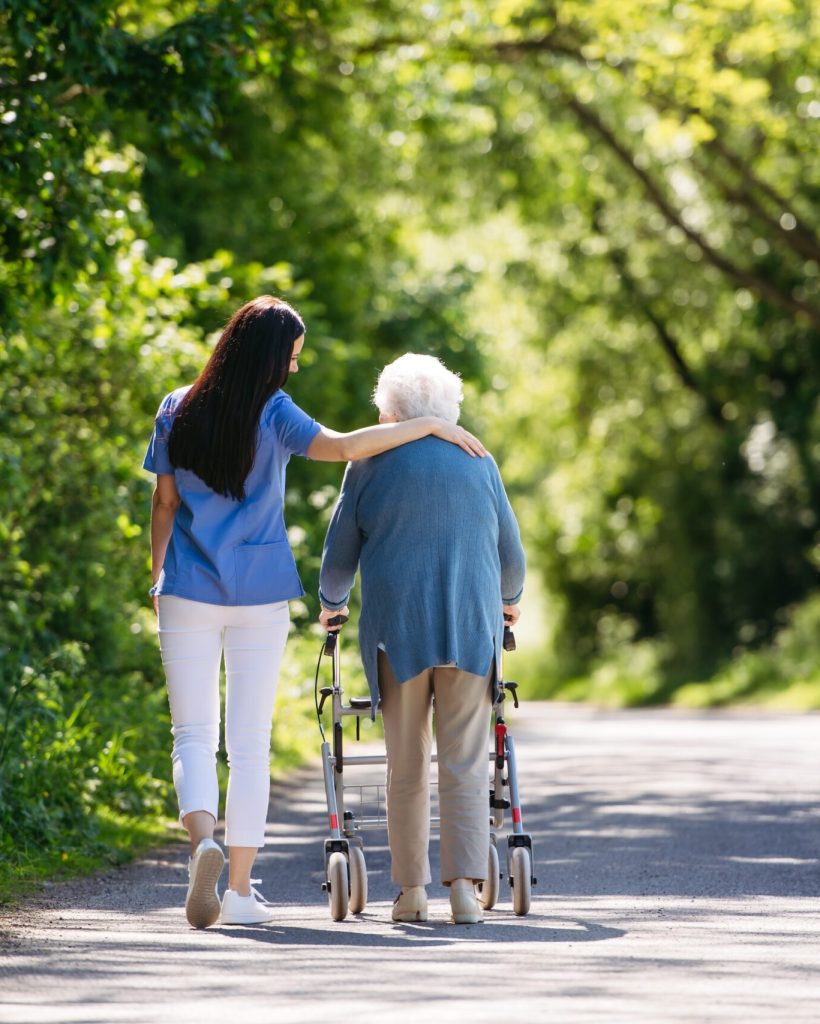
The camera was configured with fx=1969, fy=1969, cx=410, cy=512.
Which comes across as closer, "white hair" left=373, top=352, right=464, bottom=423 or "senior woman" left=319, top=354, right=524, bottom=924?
"senior woman" left=319, top=354, right=524, bottom=924

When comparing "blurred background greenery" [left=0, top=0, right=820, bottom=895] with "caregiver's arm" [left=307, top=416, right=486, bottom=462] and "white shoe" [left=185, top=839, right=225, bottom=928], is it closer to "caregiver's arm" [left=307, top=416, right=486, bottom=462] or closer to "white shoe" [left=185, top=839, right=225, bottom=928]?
"white shoe" [left=185, top=839, right=225, bottom=928]

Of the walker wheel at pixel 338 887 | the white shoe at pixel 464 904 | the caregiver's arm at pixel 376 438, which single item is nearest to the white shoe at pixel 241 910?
the walker wheel at pixel 338 887

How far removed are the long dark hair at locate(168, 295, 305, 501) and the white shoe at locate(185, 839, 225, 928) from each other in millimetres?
1199

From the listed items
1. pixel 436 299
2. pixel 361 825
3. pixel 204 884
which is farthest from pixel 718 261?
pixel 204 884

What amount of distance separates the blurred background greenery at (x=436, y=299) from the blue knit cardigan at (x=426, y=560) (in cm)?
210

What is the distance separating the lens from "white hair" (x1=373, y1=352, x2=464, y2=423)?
273 inches

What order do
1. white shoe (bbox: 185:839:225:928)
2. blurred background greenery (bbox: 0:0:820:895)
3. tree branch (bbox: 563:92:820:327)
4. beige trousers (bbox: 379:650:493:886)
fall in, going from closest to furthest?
white shoe (bbox: 185:839:225:928) < beige trousers (bbox: 379:650:493:886) < blurred background greenery (bbox: 0:0:820:895) < tree branch (bbox: 563:92:820:327)

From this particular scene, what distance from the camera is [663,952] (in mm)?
6016

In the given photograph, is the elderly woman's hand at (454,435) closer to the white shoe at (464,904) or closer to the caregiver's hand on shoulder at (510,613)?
the caregiver's hand on shoulder at (510,613)

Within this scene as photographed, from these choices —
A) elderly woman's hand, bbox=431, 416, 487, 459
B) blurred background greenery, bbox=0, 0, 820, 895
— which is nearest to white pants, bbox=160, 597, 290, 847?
elderly woman's hand, bbox=431, 416, 487, 459

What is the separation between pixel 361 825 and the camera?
729 cm

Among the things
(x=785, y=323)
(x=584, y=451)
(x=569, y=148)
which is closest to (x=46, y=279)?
(x=569, y=148)

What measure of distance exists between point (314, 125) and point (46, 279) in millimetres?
12336

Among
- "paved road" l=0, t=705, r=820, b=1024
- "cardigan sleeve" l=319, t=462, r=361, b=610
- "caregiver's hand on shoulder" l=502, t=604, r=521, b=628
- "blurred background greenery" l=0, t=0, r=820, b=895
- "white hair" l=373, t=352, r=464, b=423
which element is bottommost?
"paved road" l=0, t=705, r=820, b=1024
